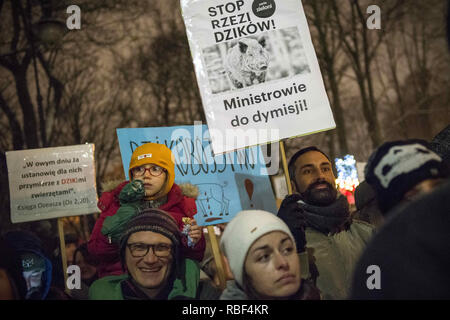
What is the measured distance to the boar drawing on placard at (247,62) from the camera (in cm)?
277

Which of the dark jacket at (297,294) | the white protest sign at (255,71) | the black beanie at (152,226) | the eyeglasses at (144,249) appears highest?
the white protest sign at (255,71)

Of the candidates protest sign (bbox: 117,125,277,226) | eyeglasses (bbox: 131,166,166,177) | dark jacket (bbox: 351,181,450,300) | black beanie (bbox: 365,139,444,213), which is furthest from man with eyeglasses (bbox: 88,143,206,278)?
dark jacket (bbox: 351,181,450,300)

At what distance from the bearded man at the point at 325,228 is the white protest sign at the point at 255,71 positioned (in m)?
0.36

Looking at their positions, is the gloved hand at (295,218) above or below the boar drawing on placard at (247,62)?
below

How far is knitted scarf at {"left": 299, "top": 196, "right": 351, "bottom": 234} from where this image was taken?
8.16ft

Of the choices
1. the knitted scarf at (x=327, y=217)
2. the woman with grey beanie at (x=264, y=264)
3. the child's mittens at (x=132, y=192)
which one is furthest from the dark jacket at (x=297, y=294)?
the child's mittens at (x=132, y=192)

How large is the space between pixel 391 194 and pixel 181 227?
124cm

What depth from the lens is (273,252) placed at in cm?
195

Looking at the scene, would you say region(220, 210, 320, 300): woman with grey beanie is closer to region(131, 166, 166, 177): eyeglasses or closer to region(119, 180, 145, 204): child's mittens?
region(119, 180, 145, 204): child's mittens

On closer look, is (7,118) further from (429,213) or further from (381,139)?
(429,213)

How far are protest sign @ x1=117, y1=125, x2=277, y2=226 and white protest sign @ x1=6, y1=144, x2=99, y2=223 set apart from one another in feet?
1.72

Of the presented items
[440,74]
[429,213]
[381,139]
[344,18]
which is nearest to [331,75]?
[344,18]

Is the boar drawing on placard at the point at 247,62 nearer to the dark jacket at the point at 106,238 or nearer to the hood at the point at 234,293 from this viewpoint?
the dark jacket at the point at 106,238

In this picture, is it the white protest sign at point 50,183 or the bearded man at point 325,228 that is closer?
the bearded man at point 325,228
